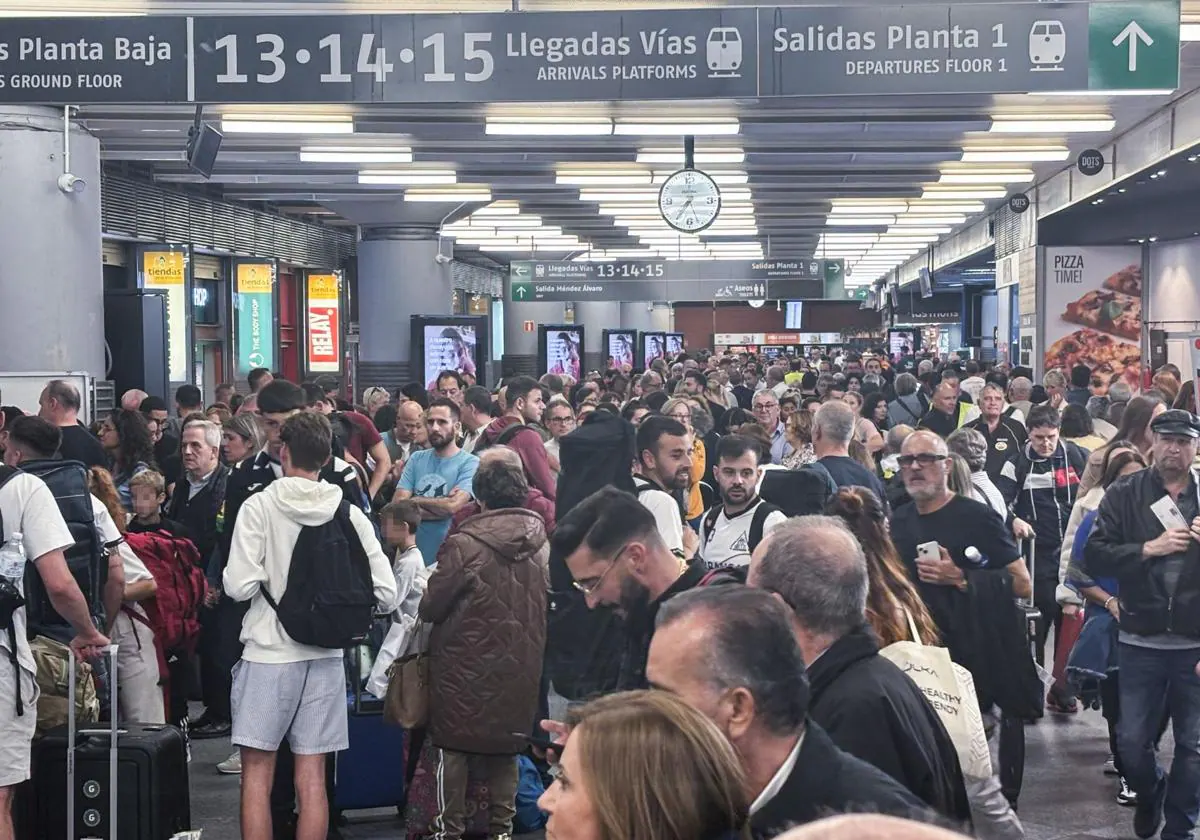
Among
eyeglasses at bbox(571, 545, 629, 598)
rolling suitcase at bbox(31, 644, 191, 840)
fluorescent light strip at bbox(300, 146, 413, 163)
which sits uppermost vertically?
fluorescent light strip at bbox(300, 146, 413, 163)

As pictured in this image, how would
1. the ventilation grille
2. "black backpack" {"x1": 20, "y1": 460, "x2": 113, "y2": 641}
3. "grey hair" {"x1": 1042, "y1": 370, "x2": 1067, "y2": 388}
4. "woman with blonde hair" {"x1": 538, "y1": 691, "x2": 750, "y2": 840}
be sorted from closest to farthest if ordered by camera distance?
"woman with blonde hair" {"x1": 538, "y1": 691, "x2": 750, "y2": 840}
"black backpack" {"x1": 20, "y1": 460, "x2": 113, "y2": 641}
"grey hair" {"x1": 1042, "y1": 370, "x2": 1067, "y2": 388}
the ventilation grille

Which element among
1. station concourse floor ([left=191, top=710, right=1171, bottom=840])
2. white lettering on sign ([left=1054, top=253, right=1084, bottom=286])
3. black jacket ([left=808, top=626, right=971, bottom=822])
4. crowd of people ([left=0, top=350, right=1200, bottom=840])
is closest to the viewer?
crowd of people ([left=0, top=350, right=1200, bottom=840])

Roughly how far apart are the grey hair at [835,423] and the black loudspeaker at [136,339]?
26.8ft

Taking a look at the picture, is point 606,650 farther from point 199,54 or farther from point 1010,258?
point 1010,258

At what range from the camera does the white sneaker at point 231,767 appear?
26.2 ft

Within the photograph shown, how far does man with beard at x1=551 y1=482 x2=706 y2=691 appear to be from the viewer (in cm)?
450

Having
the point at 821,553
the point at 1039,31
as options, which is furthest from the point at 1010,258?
the point at 821,553

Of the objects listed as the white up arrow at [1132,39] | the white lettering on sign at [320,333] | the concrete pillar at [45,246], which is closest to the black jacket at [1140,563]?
the white up arrow at [1132,39]

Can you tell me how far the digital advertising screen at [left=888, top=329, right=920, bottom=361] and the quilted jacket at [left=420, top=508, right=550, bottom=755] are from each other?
39441mm

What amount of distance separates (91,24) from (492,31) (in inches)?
85.2

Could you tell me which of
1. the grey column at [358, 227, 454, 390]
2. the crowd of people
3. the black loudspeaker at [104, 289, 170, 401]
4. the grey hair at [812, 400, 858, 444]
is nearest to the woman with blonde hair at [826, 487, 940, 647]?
the crowd of people

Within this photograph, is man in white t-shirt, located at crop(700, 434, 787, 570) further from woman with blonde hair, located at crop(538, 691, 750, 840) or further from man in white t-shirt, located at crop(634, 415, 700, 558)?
woman with blonde hair, located at crop(538, 691, 750, 840)

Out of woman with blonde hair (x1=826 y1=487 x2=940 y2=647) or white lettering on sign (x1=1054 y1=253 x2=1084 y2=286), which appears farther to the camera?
white lettering on sign (x1=1054 y1=253 x2=1084 y2=286)

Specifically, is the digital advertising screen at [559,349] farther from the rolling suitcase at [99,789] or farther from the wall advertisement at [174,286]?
the rolling suitcase at [99,789]
